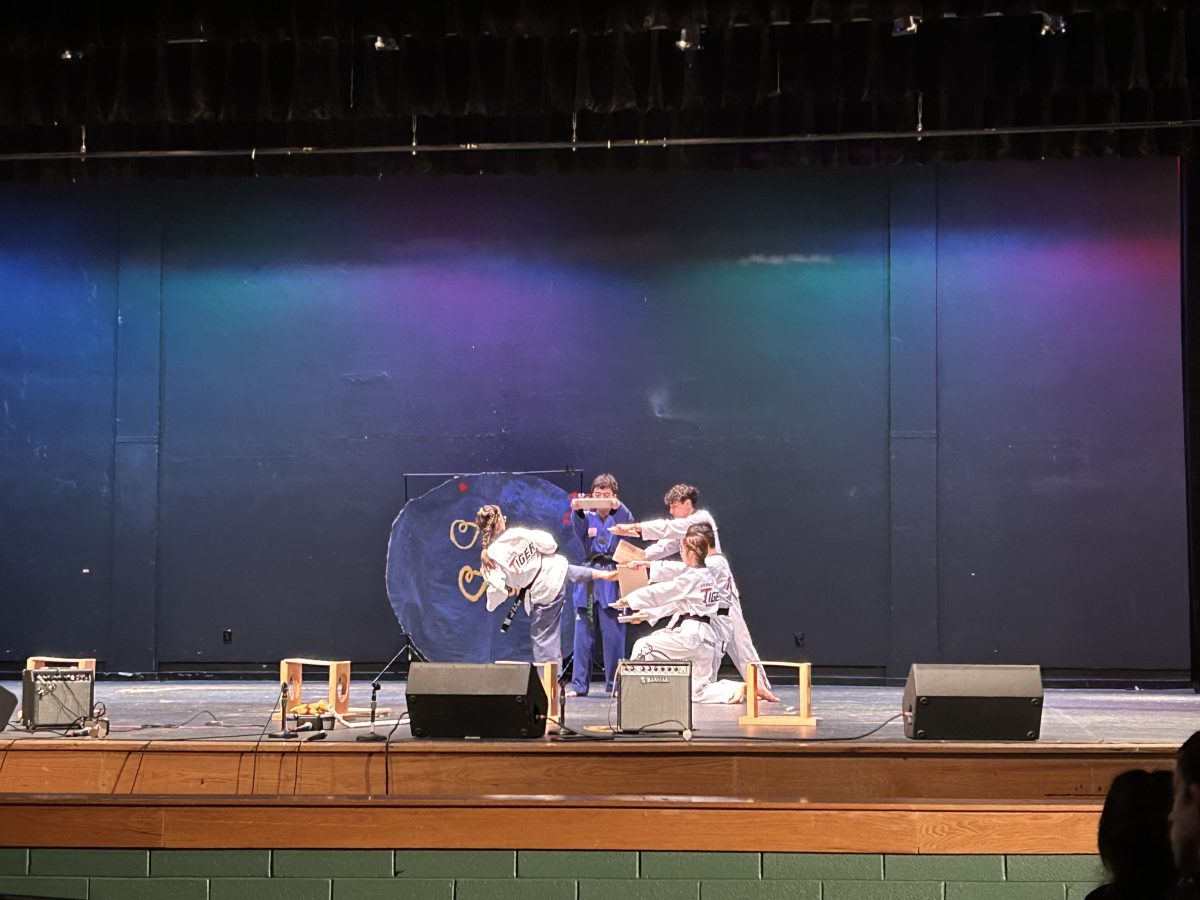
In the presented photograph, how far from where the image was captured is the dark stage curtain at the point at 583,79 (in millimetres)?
6312

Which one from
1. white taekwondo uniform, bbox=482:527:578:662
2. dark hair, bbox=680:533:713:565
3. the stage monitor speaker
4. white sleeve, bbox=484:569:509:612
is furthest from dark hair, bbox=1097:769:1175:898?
white sleeve, bbox=484:569:509:612

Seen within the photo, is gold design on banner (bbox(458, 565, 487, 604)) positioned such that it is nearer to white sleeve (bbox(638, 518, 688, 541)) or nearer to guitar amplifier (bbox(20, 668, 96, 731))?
white sleeve (bbox(638, 518, 688, 541))

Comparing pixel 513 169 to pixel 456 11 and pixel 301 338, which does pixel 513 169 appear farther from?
pixel 301 338

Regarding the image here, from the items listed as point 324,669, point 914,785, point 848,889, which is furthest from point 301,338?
point 848,889

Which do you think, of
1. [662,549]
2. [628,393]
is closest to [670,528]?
[662,549]

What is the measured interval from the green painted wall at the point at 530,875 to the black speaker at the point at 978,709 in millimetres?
2429

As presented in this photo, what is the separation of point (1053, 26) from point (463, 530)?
495 cm

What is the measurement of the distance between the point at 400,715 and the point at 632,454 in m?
3.40

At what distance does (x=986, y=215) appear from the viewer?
975 cm

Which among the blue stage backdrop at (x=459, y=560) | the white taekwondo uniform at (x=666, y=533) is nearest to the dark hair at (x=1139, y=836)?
the white taekwondo uniform at (x=666, y=533)

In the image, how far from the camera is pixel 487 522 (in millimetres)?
9141

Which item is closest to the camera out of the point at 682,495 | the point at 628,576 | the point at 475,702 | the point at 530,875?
the point at 530,875

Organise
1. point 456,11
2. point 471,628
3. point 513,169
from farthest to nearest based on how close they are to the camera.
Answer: point 471,628, point 513,169, point 456,11

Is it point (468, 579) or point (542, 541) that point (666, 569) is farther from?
point (468, 579)
